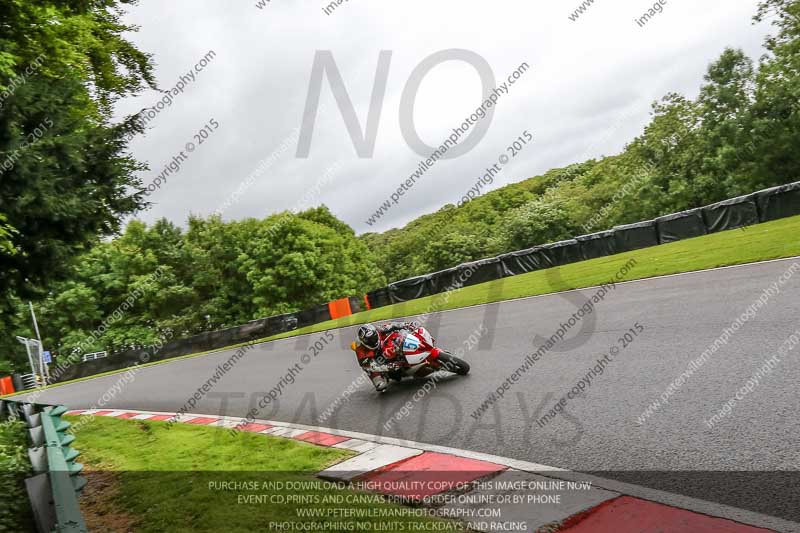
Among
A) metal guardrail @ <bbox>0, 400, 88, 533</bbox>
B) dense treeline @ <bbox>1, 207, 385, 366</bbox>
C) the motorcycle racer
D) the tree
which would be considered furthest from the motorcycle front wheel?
dense treeline @ <bbox>1, 207, 385, 366</bbox>

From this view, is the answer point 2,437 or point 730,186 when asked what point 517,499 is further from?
point 730,186

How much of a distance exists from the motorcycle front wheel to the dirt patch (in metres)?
4.69

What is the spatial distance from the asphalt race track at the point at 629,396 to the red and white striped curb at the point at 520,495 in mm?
188

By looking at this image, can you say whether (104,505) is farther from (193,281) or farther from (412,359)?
(193,281)

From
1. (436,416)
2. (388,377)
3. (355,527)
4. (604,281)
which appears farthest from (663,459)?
(604,281)

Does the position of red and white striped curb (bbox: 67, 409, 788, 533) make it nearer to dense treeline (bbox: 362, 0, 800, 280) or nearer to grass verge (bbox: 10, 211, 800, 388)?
grass verge (bbox: 10, 211, 800, 388)

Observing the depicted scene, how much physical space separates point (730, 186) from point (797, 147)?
4.67 meters

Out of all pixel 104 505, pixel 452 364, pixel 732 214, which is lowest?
pixel 104 505

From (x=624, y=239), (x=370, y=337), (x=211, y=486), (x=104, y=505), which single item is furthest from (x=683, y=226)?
(x=104, y=505)

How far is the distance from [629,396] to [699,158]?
43988 mm

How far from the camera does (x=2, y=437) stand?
28.0ft

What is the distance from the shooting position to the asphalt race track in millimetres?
4422

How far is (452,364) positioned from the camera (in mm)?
8922

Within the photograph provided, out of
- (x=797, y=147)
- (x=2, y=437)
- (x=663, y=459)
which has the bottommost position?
(x=663, y=459)
